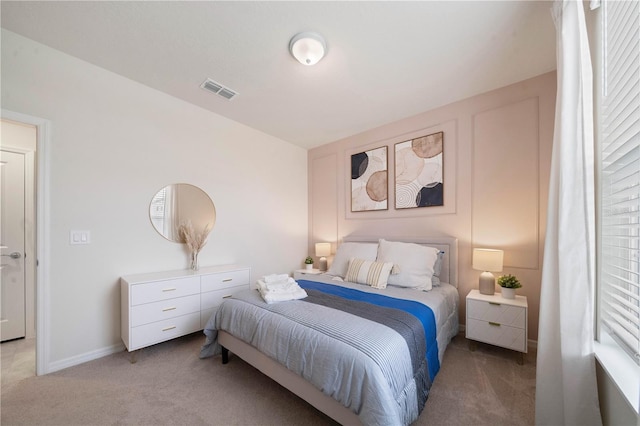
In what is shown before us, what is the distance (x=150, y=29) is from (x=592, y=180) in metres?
2.98

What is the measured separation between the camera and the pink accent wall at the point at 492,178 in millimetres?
2344

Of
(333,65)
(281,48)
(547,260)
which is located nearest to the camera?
(547,260)

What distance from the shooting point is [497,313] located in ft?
7.04

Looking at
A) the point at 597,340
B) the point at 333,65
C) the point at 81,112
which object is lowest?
the point at 597,340

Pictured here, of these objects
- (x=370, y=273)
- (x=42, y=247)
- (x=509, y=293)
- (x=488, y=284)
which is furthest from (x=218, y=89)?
(x=509, y=293)

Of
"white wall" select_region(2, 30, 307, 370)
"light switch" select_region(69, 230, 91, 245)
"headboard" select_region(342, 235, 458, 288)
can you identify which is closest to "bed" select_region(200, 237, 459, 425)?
"headboard" select_region(342, 235, 458, 288)

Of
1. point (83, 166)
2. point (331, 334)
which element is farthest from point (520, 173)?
point (83, 166)

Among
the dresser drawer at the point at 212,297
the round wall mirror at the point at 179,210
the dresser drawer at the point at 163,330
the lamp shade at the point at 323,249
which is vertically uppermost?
the round wall mirror at the point at 179,210

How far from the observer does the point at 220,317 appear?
2.08 m

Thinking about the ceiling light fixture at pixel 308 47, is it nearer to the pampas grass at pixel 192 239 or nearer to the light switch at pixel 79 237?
the pampas grass at pixel 192 239

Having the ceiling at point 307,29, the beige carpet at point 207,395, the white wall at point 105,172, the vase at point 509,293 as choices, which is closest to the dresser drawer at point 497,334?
the beige carpet at point 207,395

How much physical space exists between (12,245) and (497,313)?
5014 millimetres

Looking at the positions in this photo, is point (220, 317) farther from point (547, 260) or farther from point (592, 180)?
point (592, 180)

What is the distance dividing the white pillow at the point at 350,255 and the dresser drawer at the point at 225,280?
107 cm
